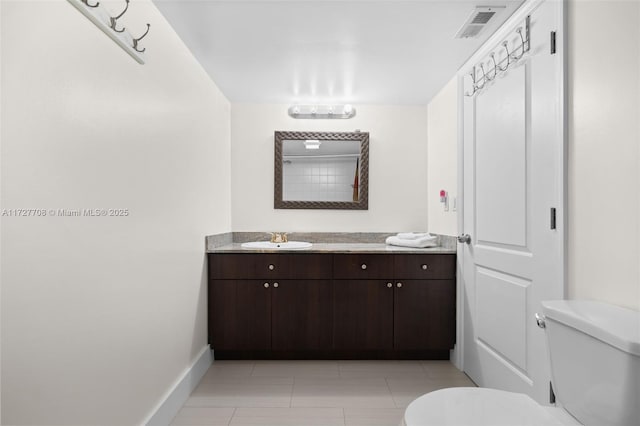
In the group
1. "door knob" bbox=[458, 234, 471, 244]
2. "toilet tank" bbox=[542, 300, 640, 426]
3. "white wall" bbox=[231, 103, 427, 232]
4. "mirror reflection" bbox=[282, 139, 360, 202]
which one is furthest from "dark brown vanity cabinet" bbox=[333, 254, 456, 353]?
"toilet tank" bbox=[542, 300, 640, 426]

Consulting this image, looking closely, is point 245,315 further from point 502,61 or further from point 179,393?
point 502,61

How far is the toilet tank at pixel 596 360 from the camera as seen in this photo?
37.9 inches

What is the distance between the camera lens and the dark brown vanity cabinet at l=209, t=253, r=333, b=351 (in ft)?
8.98

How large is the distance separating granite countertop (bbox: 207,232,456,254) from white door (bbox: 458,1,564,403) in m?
0.34

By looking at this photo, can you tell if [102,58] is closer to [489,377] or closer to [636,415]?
[636,415]

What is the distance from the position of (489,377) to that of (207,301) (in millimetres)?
1906

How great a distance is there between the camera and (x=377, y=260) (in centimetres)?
274

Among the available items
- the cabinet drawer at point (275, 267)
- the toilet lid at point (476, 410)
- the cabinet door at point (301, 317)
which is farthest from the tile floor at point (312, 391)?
the toilet lid at point (476, 410)

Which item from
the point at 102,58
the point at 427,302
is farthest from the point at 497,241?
the point at 102,58

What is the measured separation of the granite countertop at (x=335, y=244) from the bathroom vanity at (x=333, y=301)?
27mm

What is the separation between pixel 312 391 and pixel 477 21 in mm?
2284

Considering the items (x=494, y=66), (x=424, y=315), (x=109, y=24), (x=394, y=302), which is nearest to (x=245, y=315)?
(x=394, y=302)

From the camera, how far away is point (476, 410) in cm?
113

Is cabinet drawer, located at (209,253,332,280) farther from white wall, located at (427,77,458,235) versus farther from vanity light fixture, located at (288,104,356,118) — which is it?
vanity light fixture, located at (288,104,356,118)
